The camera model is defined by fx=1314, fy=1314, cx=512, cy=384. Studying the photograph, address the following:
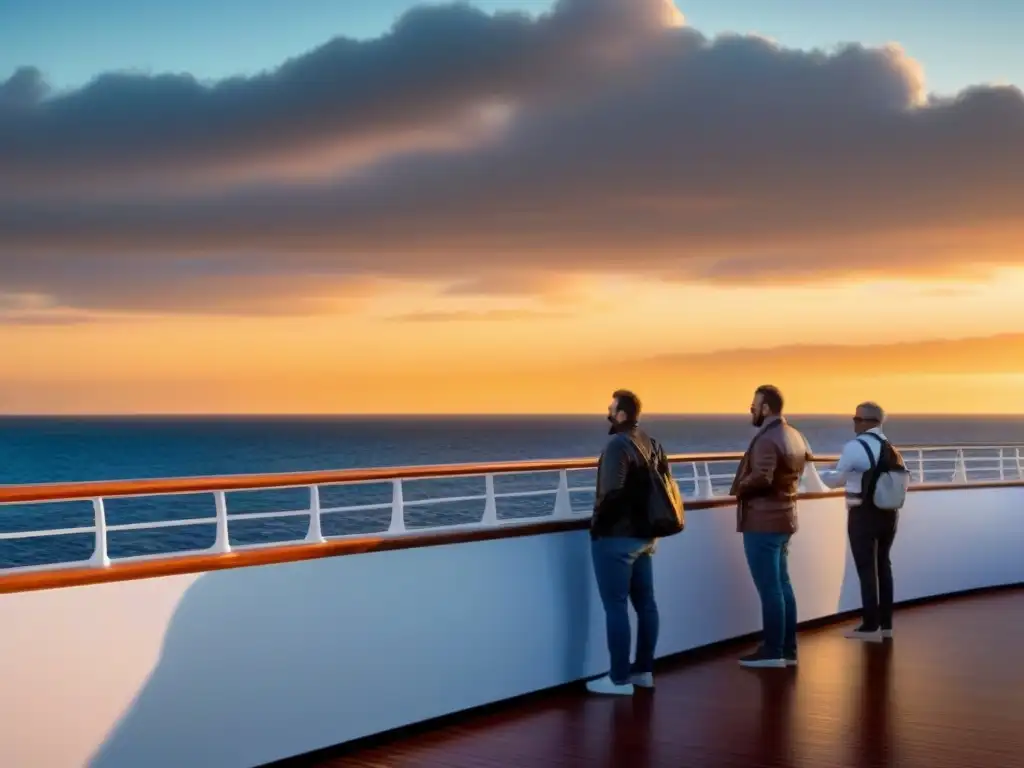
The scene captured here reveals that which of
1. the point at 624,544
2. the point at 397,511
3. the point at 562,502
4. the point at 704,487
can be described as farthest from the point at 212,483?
the point at 704,487

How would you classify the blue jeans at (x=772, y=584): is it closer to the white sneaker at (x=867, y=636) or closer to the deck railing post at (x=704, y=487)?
the deck railing post at (x=704, y=487)

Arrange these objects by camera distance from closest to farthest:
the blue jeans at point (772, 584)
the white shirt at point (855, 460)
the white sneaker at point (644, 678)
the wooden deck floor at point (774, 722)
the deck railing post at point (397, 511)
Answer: the wooden deck floor at point (774, 722) → the deck railing post at point (397, 511) → the white sneaker at point (644, 678) → the blue jeans at point (772, 584) → the white shirt at point (855, 460)


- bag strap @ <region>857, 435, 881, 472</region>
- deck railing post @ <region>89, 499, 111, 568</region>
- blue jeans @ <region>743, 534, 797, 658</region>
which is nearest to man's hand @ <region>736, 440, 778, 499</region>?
blue jeans @ <region>743, 534, 797, 658</region>

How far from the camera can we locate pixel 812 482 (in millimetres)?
9742

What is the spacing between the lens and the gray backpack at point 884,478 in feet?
27.8

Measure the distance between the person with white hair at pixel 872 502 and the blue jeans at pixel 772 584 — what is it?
3.55 feet

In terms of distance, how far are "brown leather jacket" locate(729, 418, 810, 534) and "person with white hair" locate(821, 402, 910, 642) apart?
1.16m

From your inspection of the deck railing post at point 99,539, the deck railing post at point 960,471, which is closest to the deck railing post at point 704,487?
the deck railing post at point 960,471

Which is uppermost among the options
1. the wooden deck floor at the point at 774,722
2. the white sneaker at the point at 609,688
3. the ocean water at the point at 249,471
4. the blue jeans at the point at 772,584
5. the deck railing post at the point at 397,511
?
the deck railing post at the point at 397,511

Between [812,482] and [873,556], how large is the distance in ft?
3.84

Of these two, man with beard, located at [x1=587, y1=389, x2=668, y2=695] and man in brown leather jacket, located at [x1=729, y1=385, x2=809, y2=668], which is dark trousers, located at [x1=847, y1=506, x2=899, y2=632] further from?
man with beard, located at [x1=587, y1=389, x2=668, y2=695]

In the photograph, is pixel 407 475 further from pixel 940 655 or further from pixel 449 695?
pixel 940 655

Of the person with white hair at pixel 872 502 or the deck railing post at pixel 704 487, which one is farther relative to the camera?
the deck railing post at pixel 704 487

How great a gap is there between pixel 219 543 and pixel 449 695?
1.59 meters
